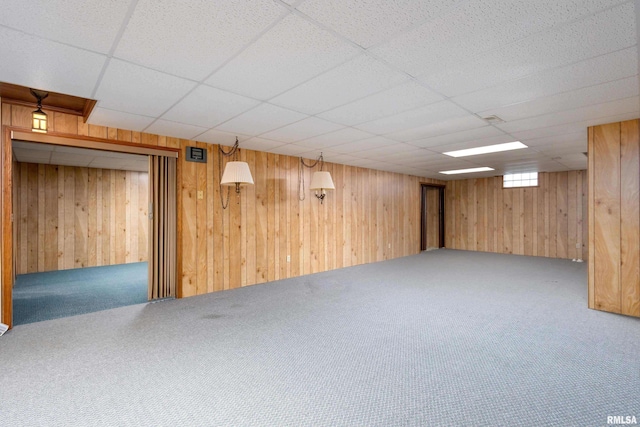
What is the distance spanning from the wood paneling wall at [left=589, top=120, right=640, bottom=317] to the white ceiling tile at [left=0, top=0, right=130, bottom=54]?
4.76 meters

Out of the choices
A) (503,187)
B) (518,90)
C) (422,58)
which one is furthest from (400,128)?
(503,187)

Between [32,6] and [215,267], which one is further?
[215,267]

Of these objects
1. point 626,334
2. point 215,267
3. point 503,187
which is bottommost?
point 626,334

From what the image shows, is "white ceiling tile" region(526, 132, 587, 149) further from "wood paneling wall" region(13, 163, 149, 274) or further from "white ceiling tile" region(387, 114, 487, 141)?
"wood paneling wall" region(13, 163, 149, 274)

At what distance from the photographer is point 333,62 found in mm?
2107

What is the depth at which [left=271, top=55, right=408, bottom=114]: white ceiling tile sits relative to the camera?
7.20 feet

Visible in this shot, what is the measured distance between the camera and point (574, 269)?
6055mm

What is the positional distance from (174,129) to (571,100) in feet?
13.9

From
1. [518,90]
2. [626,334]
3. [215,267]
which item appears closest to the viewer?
[518,90]

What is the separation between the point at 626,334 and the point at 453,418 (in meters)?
2.46

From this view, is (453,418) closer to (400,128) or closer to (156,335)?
(156,335)

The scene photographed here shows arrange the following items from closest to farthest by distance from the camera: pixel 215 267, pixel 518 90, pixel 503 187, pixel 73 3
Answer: pixel 73 3 < pixel 518 90 < pixel 215 267 < pixel 503 187

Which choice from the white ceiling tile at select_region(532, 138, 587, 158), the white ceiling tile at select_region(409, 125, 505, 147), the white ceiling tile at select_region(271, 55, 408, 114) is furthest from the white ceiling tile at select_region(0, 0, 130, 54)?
the white ceiling tile at select_region(532, 138, 587, 158)

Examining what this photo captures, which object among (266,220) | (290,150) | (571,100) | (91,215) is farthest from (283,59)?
(91,215)
